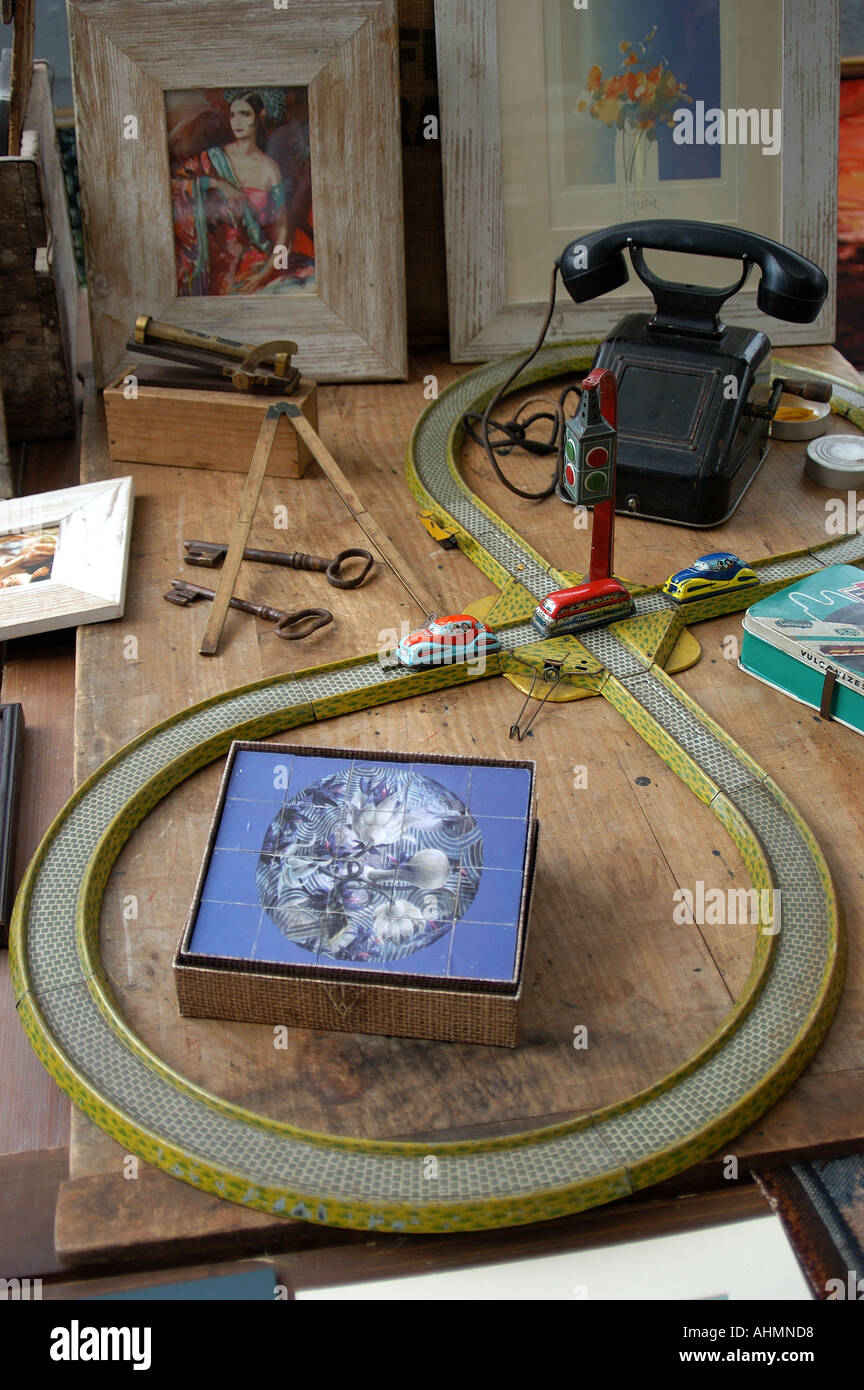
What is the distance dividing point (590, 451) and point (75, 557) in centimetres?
77

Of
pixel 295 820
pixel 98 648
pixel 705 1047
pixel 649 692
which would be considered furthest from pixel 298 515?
pixel 705 1047

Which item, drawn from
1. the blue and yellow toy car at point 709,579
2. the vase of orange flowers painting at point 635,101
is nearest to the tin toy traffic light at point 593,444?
the blue and yellow toy car at point 709,579

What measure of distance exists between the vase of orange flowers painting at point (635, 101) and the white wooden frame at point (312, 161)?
38 centimetres

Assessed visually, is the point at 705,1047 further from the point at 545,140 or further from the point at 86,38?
the point at 86,38

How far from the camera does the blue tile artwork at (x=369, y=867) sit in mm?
1296

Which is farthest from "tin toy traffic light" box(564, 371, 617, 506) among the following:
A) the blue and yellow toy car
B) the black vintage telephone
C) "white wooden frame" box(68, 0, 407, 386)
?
Answer: "white wooden frame" box(68, 0, 407, 386)

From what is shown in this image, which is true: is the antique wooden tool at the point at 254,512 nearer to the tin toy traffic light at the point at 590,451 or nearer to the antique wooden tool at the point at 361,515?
the antique wooden tool at the point at 361,515

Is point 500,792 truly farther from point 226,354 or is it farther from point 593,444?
point 226,354

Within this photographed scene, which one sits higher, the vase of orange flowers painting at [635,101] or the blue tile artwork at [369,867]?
the vase of orange flowers painting at [635,101]

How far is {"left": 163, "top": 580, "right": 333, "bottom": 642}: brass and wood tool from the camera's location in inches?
74.9

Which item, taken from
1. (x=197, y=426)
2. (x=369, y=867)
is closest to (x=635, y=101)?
(x=197, y=426)

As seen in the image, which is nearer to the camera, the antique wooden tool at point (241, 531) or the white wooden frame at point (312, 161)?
the antique wooden tool at point (241, 531)

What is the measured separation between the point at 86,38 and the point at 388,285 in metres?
0.64

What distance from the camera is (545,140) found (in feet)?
8.23
